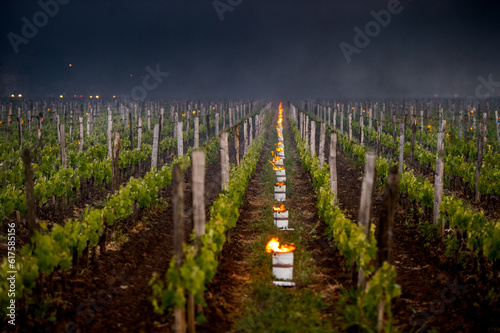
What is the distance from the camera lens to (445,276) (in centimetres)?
712

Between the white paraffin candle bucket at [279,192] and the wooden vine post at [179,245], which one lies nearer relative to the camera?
the wooden vine post at [179,245]

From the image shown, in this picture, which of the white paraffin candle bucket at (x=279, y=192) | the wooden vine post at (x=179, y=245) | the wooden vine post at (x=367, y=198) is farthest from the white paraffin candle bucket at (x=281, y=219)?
the wooden vine post at (x=179, y=245)

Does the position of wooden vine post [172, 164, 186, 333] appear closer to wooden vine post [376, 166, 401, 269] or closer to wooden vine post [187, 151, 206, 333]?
wooden vine post [187, 151, 206, 333]

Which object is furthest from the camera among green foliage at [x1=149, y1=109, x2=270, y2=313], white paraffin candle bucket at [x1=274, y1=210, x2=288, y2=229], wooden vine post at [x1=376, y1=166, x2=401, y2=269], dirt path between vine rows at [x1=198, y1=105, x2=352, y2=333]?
white paraffin candle bucket at [x1=274, y1=210, x2=288, y2=229]

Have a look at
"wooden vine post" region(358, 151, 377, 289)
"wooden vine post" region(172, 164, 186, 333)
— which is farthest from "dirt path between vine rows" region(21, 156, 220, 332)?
"wooden vine post" region(358, 151, 377, 289)

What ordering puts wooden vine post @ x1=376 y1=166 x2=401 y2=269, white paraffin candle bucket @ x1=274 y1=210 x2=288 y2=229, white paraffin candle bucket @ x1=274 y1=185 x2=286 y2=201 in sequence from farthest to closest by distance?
white paraffin candle bucket @ x1=274 y1=185 x2=286 y2=201 → white paraffin candle bucket @ x1=274 y1=210 x2=288 y2=229 → wooden vine post @ x1=376 y1=166 x2=401 y2=269

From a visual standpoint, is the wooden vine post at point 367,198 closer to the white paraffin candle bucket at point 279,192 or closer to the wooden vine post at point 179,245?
the wooden vine post at point 179,245

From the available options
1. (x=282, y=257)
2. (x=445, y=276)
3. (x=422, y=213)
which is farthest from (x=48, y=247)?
(x=422, y=213)

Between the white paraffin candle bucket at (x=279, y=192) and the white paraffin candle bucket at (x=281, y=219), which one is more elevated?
the white paraffin candle bucket at (x=279, y=192)

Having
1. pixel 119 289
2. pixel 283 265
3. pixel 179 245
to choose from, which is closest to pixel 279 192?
pixel 283 265

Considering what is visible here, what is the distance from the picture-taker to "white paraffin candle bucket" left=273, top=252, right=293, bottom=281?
698cm

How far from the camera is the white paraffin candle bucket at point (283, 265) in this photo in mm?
6977

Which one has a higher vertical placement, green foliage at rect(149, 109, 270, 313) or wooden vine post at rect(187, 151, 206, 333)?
wooden vine post at rect(187, 151, 206, 333)

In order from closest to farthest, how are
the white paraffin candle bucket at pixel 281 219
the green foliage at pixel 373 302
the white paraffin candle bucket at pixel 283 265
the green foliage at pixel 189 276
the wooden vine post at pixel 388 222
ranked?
the green foliage at pixel 189 276
the green foliage at pixel 373 302
the wooden vine post at pixel 388 222
the white paraffin candle bucket at pixel 283 265
the white paraffin candle bucket at pixel 281 219
